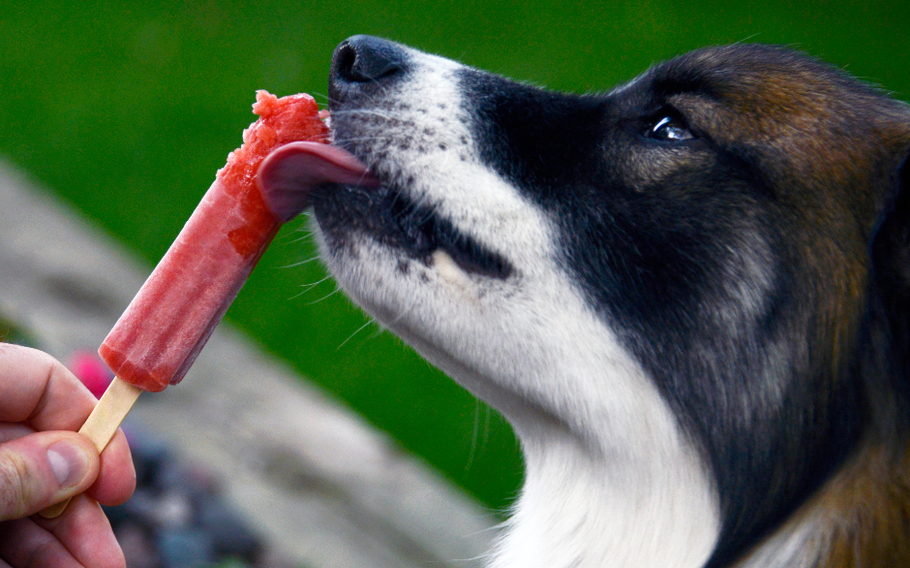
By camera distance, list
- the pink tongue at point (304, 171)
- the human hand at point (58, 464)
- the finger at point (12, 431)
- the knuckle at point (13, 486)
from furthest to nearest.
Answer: the pink tongue at point (304, 171) < the finger at point (12, 431) < the human hand at point (58, 464) < the knuckle at point (13, 486)

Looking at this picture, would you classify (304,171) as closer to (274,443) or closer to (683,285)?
(683,285)

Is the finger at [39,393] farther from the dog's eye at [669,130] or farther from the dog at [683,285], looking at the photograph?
the dog's eye at [669,130]

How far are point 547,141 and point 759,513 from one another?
0.92 meters

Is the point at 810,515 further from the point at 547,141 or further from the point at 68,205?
the point at 68,205

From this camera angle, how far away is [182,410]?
4180 millimetres

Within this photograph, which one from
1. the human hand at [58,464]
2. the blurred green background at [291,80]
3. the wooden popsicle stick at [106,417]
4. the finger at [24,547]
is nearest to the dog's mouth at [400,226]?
the wooden popsicle stick at [106,417]

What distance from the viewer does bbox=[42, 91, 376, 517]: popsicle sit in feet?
6.23

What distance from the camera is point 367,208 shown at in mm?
1890

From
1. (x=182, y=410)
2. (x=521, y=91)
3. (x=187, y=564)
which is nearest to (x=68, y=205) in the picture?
(x=182, y=410)

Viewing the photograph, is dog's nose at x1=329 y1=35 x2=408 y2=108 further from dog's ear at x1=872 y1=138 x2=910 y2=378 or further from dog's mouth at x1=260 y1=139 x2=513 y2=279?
dog's ear at x1=872 y1=138 x2=910 y2=378

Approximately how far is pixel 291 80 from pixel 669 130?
560cm

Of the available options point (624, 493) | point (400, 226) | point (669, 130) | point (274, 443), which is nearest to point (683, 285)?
point (669, 130)

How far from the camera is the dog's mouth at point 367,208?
1.85m

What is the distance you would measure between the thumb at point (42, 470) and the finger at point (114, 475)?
53 millimetres
